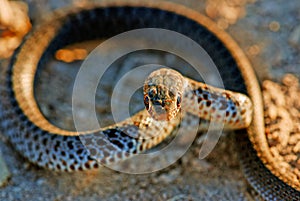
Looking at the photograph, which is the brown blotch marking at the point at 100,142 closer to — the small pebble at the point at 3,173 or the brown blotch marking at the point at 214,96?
the small pebble at the point at 3,173

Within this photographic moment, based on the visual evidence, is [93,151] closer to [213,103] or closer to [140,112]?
[140,112]

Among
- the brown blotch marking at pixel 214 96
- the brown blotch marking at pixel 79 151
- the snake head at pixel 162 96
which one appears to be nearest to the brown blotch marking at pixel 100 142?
the brown blotch marking at pixel 79 151

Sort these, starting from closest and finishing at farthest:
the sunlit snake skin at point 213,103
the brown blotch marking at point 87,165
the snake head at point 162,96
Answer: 1. the snake head at point 162,96
2. the brown blotch marking at point 87,165
3. the sunlit snake skin at point 213,103

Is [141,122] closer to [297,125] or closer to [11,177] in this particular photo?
[11,177]

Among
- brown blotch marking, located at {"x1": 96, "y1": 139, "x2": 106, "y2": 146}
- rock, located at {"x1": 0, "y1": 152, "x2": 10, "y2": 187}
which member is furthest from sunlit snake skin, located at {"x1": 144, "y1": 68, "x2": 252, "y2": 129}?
rock, located at {"x1": 0, "y1": 152, "x2": 10, "y2": 187}

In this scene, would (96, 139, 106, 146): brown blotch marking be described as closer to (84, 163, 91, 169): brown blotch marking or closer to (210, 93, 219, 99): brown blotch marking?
(84, 163, 91, 169): brown blotch marking

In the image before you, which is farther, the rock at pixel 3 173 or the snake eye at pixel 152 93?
the rock at pixel 3 173

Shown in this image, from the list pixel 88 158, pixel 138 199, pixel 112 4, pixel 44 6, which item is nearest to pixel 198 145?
pixel 138 199

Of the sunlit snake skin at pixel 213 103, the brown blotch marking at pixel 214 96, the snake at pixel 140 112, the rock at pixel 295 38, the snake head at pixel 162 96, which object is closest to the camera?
the snake head at pixel 162 96
